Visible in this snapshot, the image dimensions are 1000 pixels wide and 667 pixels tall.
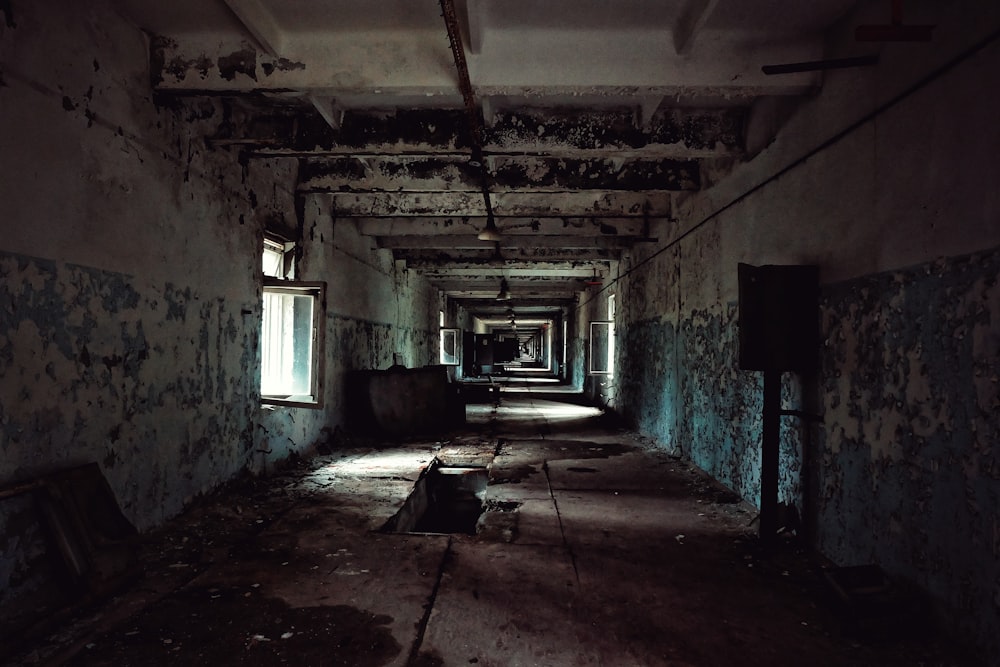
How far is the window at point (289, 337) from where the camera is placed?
5289mm

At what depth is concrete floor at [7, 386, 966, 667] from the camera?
2.34 m

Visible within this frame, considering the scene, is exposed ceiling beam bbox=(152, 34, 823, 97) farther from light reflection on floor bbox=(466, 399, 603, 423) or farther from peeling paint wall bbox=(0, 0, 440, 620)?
light reflection on floor bbox=(466, 399, 603, 423)

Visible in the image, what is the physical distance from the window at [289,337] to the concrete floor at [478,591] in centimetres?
95

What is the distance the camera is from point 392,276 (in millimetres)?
10336

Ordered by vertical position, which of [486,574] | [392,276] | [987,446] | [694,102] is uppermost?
[694,102]

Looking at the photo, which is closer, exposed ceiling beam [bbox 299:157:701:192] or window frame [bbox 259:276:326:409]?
window frame [bbox 259:276:326:409]

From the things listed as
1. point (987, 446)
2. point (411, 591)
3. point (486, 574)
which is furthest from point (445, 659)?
point (987, 446)

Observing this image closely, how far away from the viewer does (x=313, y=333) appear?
5379mm

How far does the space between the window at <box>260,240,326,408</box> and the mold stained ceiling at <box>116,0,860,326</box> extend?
117 centimetres

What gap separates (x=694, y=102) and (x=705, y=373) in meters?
2.52

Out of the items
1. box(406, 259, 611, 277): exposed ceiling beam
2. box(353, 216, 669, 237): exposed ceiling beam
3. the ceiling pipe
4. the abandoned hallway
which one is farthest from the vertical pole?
box(406, 259, 611, 277): exposed ceiling beam

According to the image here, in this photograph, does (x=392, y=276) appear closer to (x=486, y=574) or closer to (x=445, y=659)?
(x=486, y=574)

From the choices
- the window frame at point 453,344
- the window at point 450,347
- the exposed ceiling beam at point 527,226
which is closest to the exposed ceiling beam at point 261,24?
the exposed ceiling beam at point 527,226

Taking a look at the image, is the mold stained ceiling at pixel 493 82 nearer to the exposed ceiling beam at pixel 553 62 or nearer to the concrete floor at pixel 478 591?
the exposed ceiling beam at pixel 553 62
